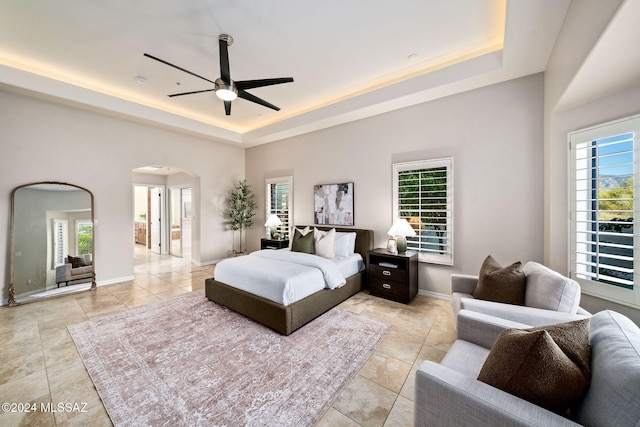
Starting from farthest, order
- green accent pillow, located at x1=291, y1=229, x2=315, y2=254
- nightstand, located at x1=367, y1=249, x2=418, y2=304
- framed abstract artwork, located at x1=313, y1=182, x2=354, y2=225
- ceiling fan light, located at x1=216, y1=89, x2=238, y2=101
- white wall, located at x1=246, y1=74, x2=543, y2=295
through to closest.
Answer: framed abstract artwork, located at x1=313, y1=182, x2=354, y2=225
green accent pillow, located at x1=291, y1=229, x2=315, y2=254
nightstand, located at x1=367, y1=249, x2=418, y2=304
white wall, located at x1=246, y1=74, x2=543, y2=295
ceiling fan light, located at x1=216, y1=89, x2=238, y2=101

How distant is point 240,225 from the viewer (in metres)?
6.54

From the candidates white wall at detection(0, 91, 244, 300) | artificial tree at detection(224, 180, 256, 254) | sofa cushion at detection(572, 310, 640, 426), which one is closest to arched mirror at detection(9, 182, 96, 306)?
white wall at detection(0, 91, 244, 300)

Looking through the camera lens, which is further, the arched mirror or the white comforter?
the arched mirror

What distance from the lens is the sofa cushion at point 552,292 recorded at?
1818mm

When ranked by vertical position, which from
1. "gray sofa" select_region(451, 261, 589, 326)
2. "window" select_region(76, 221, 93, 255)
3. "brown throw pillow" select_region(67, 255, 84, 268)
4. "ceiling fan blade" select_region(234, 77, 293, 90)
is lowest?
"brown throw pillow" select_region(67, 255, 84, 268)

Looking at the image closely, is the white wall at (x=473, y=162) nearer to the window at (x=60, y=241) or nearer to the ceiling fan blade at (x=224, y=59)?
the ceiling fan blade at (x=224, y=59)

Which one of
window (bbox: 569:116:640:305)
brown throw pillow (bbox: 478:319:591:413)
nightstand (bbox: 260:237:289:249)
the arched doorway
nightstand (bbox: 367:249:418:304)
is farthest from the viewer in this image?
the arched doorway

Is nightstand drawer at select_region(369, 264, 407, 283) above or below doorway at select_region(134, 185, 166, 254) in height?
below

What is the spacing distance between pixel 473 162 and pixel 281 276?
3077 millimetres

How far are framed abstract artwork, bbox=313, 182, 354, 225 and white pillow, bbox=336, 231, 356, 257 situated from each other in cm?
42

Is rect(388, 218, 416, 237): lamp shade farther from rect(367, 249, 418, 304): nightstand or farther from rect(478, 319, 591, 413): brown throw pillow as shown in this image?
rect(478, 319, 591, 413): brown throw pillow

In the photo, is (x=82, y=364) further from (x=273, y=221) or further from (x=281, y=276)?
(x=273, y=221)

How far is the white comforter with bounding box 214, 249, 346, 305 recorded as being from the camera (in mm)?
2844

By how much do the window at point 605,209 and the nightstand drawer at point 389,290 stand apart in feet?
6.02
